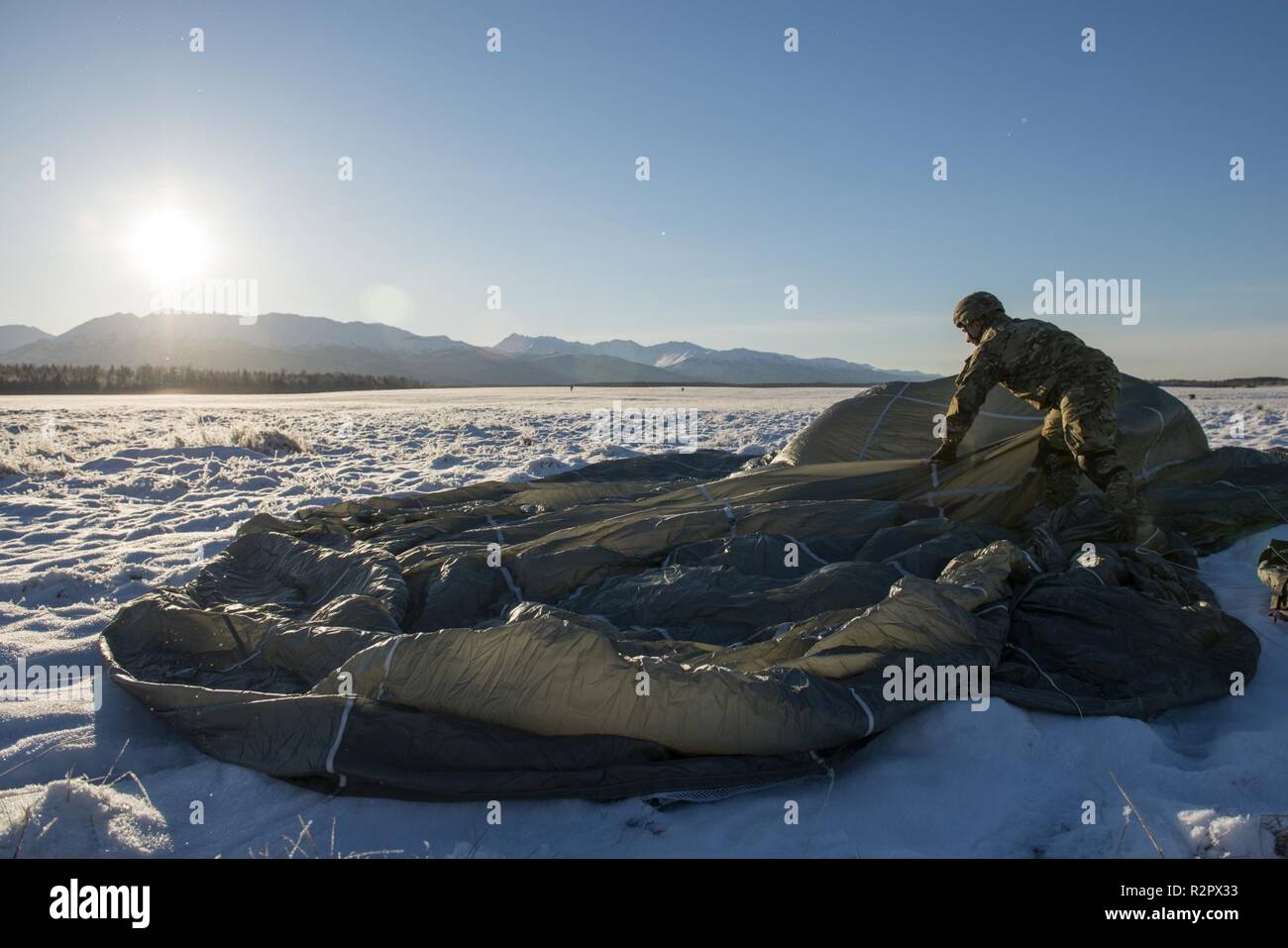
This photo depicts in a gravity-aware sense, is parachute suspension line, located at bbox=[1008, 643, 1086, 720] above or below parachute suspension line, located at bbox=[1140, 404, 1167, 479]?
below

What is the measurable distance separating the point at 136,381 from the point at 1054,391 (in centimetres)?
3646

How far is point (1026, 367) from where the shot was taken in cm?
539

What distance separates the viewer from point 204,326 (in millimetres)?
169250

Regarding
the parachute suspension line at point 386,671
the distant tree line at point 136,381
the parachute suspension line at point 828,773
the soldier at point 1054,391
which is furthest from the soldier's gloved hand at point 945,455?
the distant tree line at point 136,381

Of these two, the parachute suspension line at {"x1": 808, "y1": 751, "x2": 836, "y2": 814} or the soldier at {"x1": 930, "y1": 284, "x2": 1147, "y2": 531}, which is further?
the soldier at {"x1": 930, "y1": 284, "x2": 1147, "y2": 531}

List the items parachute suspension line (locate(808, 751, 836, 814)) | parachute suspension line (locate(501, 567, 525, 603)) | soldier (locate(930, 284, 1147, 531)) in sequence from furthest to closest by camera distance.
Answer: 1. soldier (locate(930, 284, 1147, 531))
2. parachute suspension line (locate(501, 567, 525, 603))
3. parachute suspension line (locate(808, 751, 836, 814))

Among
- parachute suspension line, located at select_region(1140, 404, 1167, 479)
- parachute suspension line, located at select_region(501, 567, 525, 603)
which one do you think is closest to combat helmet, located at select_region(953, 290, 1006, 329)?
parachute suspension line, located at select_region(1140, 404, 1167, 479)

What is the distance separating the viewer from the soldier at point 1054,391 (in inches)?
191

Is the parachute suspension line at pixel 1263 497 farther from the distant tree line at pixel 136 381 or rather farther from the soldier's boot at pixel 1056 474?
the distant tree line at pixel 136 381

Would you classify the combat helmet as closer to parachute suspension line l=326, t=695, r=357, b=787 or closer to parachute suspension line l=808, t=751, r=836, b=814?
parachute suspension line l=808, t=751, r=836, b=814

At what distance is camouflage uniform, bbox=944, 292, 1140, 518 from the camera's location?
4867 mm

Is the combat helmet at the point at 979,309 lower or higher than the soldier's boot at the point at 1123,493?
higher
